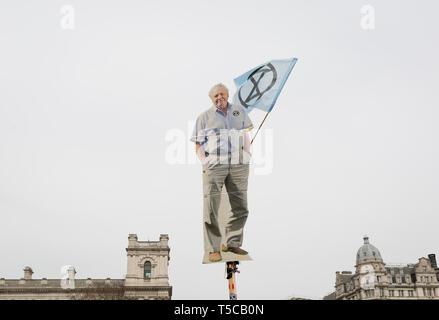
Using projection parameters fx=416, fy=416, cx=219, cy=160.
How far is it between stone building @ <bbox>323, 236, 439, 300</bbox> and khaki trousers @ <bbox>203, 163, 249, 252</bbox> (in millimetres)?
59726

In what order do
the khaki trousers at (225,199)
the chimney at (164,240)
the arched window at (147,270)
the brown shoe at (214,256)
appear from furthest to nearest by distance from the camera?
the chimney at (164,240) → the arched window at (147,270) → the khaki trousers at (225,199) → the brown shoe at (214,256)

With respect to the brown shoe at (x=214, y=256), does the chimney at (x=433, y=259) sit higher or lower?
higher

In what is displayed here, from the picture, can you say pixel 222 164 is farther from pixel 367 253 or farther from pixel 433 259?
pixel 433 259

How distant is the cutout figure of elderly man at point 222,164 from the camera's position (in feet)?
46.9

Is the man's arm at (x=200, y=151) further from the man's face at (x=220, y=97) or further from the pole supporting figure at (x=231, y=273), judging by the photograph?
the pole supporting figure at (x=231, y=273)

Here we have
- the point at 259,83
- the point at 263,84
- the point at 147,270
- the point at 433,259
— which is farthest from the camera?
the point at 433,259

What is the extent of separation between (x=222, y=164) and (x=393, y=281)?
63.2 meters

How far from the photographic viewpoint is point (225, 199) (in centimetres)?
1464

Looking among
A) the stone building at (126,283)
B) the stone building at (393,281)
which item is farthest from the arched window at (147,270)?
the stone building at (393,281)

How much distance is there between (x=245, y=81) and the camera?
55.8 feet

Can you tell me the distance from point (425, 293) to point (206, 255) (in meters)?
64.7

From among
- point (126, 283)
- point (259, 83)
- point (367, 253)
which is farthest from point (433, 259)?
point (259, 83)

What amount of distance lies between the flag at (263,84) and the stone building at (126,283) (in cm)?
4359
